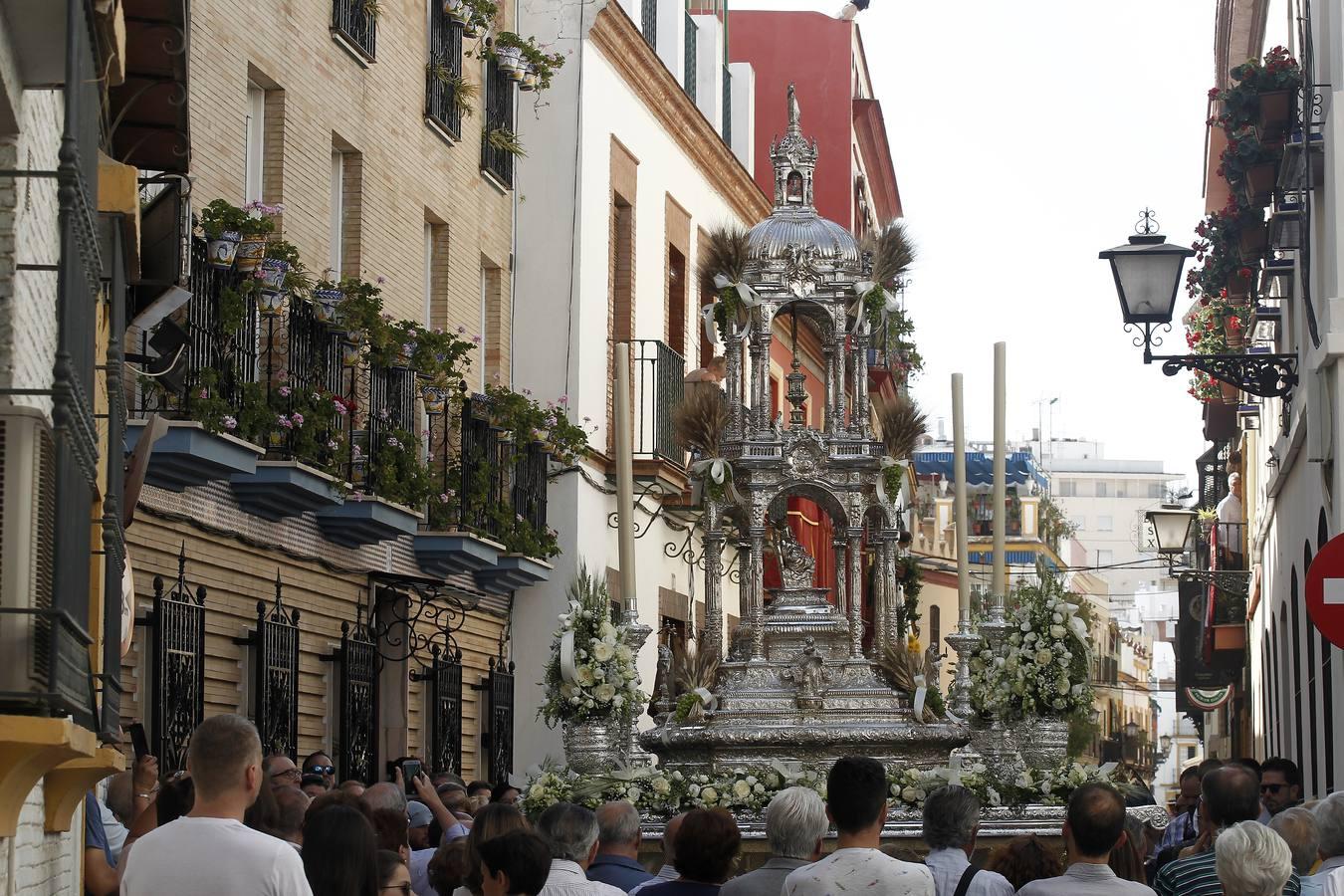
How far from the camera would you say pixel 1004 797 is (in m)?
11.6

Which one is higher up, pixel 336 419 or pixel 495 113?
pixel 495 113

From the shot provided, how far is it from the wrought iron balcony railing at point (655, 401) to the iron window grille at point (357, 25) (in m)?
5.22

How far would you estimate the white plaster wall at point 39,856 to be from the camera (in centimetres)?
740

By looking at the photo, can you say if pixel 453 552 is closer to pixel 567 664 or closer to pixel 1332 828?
pixel 567 664

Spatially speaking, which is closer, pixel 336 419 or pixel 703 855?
pixel 703 855

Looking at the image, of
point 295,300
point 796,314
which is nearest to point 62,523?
point 796,314

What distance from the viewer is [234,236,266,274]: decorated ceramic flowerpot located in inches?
565

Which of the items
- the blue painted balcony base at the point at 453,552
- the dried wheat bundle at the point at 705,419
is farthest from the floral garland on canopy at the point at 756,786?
the blue painted balcony base at the point at 453,552

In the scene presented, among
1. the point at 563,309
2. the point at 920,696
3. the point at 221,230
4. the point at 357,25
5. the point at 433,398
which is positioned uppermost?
the point at 357,25

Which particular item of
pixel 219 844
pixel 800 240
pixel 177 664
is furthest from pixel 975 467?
pixel 219 844

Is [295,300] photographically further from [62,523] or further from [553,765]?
[62,523]

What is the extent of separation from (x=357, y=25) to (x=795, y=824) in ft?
40.0

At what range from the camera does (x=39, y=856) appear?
822 centimetres

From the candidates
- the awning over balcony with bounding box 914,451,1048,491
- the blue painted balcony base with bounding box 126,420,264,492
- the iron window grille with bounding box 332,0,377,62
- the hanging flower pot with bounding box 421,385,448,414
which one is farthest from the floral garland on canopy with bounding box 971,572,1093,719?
the awning over balcony with bounding box 914,451,1048,491
